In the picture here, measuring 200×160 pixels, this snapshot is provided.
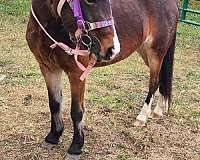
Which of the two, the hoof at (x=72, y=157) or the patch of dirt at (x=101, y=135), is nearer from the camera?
the hoof at (x=72, y=157)

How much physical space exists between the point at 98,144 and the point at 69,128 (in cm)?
40

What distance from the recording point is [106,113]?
4.18 metres

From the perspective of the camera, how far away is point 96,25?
2.45m

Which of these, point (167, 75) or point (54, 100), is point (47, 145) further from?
point (167, 75)

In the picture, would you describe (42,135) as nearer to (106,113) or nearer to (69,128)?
(69,128)

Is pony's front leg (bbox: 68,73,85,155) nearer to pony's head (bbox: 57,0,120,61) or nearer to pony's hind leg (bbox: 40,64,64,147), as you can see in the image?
pony's hind leg (bbox: 40,64,64,147)

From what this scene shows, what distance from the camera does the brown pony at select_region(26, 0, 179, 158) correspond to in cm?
249

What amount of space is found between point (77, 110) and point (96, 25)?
91 centimetres

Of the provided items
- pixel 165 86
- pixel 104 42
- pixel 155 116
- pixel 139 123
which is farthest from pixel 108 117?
pixel 104 42

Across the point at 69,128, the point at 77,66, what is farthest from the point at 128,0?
the point at 69,128

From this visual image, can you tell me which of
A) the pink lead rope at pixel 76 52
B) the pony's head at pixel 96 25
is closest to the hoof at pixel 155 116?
the pink lead rope at pixel 76 52

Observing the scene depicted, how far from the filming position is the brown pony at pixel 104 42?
2.49m

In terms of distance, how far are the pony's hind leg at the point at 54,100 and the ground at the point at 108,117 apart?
9 cm

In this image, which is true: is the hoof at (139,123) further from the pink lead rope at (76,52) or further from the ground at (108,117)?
the pink lead rope at (76,52)
